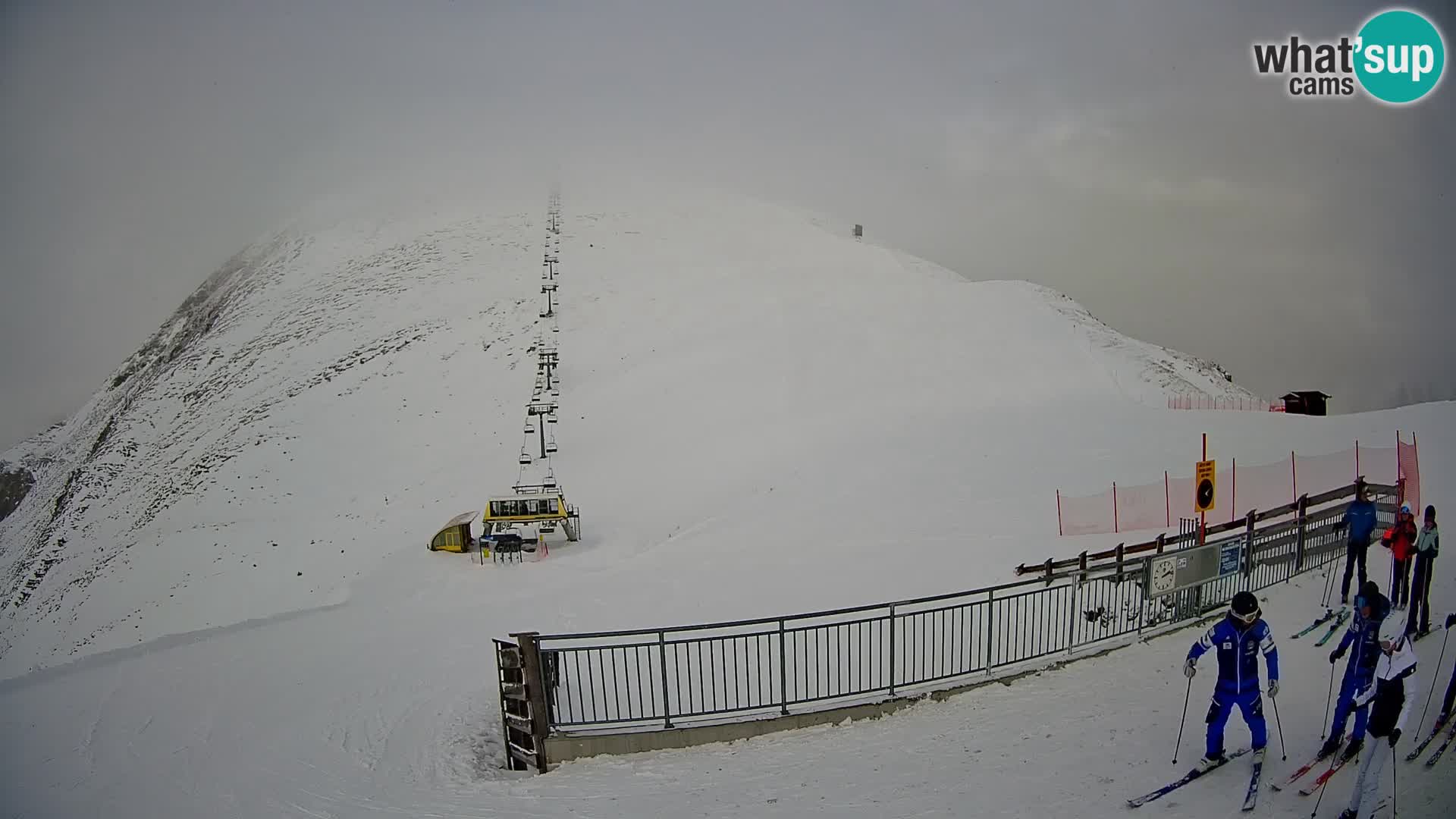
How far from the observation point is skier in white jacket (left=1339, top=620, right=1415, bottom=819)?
5.19 meters

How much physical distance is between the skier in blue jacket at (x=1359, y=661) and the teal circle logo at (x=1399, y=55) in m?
6.63

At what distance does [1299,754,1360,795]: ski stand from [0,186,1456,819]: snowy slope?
0.89 feet

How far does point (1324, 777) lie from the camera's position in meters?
5.67

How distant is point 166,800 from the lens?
836 centimetres

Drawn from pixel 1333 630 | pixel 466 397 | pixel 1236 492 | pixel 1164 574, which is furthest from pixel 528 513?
pixel 1333 630

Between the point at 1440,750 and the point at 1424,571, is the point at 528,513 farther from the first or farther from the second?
the point at 1440,750

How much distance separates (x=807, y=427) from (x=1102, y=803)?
2540cm

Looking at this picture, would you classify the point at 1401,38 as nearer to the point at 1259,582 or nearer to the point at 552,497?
the point at 1259,582

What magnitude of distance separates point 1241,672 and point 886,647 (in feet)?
20.3

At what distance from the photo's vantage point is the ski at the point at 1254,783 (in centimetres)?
577

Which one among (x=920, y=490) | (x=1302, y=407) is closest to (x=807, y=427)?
(x=920, y=490)

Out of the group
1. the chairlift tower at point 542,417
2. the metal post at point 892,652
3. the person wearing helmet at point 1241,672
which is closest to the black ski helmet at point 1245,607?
the person wearing helmet at point 1241,672

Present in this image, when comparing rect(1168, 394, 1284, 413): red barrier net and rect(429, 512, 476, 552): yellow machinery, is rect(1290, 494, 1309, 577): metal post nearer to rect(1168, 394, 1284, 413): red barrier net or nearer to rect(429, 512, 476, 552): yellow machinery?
rect(429, 512, 476, 552): yellow machinery

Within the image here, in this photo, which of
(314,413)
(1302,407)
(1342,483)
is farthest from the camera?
(314,413)
